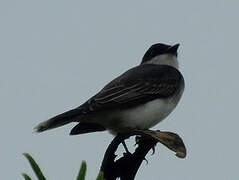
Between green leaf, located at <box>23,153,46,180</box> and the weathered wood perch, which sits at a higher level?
green leaf, located at <box>23,153,46,180</box>

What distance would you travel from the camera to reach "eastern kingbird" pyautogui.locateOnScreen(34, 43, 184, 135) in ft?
18.0

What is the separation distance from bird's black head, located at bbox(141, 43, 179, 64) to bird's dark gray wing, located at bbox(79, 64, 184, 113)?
1.73 feet

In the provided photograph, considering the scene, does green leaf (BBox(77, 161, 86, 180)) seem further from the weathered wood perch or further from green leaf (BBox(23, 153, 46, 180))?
the weathered wood perch

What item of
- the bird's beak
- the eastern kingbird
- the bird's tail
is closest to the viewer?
the bird's tail

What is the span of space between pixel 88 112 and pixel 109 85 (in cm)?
111

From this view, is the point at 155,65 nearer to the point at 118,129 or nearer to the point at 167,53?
the point at 167,53

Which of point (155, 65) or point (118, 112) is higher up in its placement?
point (155, 65)

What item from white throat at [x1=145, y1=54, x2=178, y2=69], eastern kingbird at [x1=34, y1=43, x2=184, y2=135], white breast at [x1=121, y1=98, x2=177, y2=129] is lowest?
white breast at [x1=121, y1=98, x2=177, y2=129]

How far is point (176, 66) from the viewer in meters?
8.00

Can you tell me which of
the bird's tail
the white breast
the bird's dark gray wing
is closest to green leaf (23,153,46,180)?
the bird's tail

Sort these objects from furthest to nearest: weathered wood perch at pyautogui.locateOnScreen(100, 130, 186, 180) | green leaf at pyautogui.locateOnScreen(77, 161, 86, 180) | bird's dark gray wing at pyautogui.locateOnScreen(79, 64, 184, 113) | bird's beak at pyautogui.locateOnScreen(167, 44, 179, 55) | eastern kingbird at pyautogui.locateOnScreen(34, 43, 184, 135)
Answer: bird's beak at pyautogui.locateOnScreen(167, 44, 179, 55), bird's dark gray wing at pyautogui.locateOnScreen(79, 64, 184, 113), eastern kingbird at pyautogui.locateOnScreen(34, 43, 184, 135), weathered wood perch at pyautogui.locateOnScreen(100, 130, 186, 180), green leaf at pyautogui.locateOnScreen(77, 161, 86, 180)

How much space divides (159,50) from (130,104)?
2278mm

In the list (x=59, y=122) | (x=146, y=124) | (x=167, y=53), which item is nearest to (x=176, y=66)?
(x=167, y=53)

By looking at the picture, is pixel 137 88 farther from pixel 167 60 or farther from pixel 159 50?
pixel 159 50
